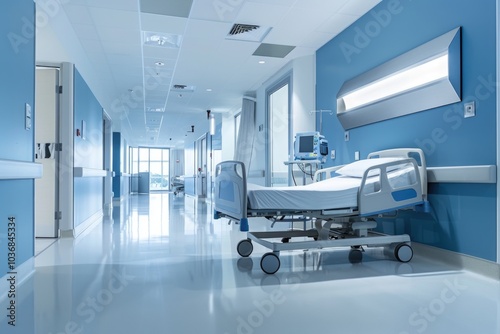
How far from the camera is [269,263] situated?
133 inches

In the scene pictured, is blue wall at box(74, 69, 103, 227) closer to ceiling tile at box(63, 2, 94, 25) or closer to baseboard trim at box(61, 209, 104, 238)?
baseboard trim at box(61, 209, 104, 238)

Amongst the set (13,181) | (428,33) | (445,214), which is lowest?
(445,214)

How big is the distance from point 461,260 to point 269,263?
73.7 inches

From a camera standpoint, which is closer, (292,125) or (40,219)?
(40,219)

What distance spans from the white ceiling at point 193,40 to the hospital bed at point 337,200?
7.55 feet

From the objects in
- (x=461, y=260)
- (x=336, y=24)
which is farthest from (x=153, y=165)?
(x=461, y=260)

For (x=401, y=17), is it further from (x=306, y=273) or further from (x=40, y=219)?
(x=40, y=219)

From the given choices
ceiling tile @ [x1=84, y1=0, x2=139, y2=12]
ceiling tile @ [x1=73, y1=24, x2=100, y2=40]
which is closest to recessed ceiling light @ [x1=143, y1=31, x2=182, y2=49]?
ceiling tile @ [x1=73, y1=24, x2=100, y2=40]

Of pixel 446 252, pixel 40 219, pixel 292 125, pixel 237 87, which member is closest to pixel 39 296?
pixel 40 219

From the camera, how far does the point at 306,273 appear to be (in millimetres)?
3414

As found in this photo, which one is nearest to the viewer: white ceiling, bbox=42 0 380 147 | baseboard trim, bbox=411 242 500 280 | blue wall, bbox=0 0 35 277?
blue wall, bbox=0 0 35 277

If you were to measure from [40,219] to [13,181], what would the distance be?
9.07 feet

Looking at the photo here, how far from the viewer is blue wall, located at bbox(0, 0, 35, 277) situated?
2.76m

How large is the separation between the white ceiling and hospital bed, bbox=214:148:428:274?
2.30 metres
